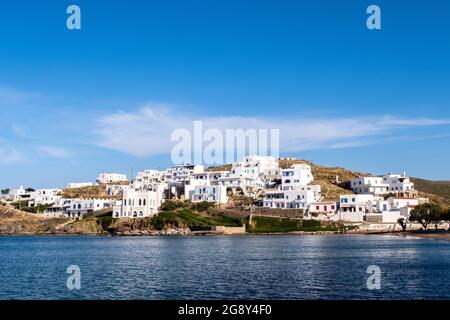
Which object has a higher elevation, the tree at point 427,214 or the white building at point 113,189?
the white building at point 113,189

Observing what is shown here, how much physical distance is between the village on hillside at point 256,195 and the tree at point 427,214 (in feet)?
18.1

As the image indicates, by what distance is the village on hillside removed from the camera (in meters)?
111

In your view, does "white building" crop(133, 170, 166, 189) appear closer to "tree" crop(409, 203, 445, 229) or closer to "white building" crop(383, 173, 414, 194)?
"white building" crop(383, 173, 414, 194)

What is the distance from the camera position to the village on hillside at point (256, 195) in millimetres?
111125

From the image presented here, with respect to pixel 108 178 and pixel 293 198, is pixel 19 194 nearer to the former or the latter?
pixel 108 178

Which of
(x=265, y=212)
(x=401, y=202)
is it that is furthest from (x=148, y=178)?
(x=401, y=202)

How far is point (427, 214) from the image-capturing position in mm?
101875

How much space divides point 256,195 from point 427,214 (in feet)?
128

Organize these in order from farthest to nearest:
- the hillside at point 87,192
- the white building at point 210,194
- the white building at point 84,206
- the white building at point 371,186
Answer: the hillside at point 87,192 → the white building at point 84,206 → the white building at point 371,186 → the white building at point 210,194

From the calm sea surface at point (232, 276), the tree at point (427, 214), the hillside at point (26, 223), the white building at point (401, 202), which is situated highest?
the white building at point (401, 202)

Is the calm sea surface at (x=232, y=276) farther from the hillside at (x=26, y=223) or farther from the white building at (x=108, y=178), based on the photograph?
the white building at (x=108, y=178)

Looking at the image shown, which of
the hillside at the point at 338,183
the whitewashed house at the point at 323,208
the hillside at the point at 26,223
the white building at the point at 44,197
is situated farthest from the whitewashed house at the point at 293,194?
the white building at the point at 44,197

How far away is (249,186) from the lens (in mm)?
128750

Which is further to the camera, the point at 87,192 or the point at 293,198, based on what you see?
the point at 87,192
